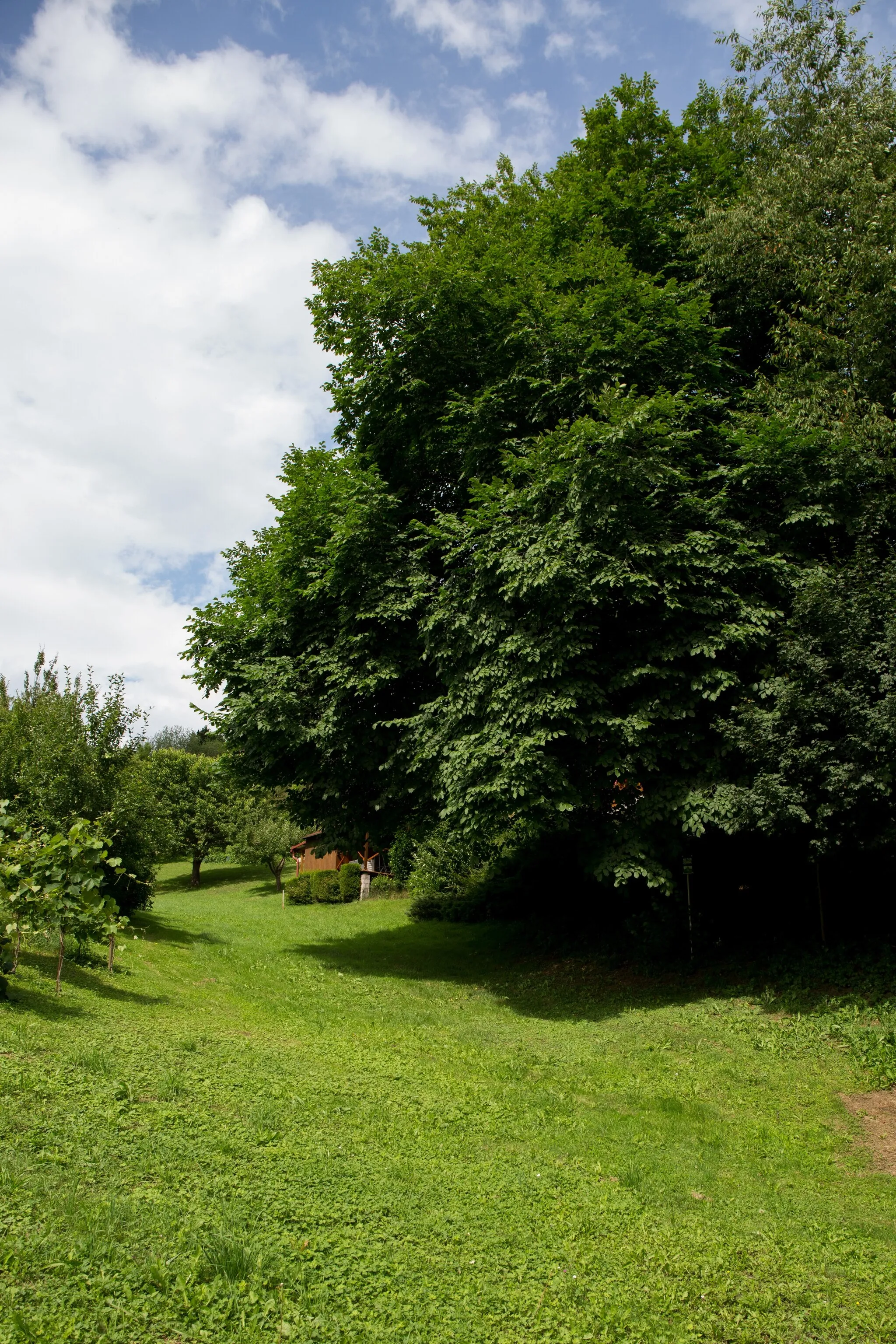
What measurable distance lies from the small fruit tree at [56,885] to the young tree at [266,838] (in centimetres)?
2833

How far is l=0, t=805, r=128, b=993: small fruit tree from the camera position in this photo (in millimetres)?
9438

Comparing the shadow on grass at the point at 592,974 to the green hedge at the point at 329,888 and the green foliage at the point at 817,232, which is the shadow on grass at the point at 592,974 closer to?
the green foliage at the point at 817,232

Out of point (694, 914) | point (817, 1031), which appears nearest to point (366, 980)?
point (694, 914)

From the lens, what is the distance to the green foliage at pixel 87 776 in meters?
16.8

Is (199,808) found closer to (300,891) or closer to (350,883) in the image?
(300,891)

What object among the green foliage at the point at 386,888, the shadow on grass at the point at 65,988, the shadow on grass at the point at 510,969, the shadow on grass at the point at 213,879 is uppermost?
the shadow on grass at the point at 65,988

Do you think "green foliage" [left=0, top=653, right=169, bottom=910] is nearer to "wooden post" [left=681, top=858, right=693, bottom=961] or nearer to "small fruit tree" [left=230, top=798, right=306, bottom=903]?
"wooden post" [left=681, top=858, right=693, bottom=961]

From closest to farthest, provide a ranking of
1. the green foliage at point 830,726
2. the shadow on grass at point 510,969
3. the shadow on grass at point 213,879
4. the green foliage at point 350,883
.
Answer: the green foliage at point 830,726, the shadow on grass at point 510,969, the green foliage at point 350,883, the shadow on grass at point 213,879

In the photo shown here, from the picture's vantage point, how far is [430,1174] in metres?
6.17

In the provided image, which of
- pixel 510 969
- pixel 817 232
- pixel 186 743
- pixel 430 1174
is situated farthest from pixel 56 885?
pixel 186 743

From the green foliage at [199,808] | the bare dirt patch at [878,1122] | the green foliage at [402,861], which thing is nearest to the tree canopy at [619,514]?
the bare dirt patch at [878,1122]

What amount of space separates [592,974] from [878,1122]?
304 inches

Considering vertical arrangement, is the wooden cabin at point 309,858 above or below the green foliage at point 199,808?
below

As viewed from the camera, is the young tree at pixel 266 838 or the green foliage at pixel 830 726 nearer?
the green foliage at pixel 830 726
